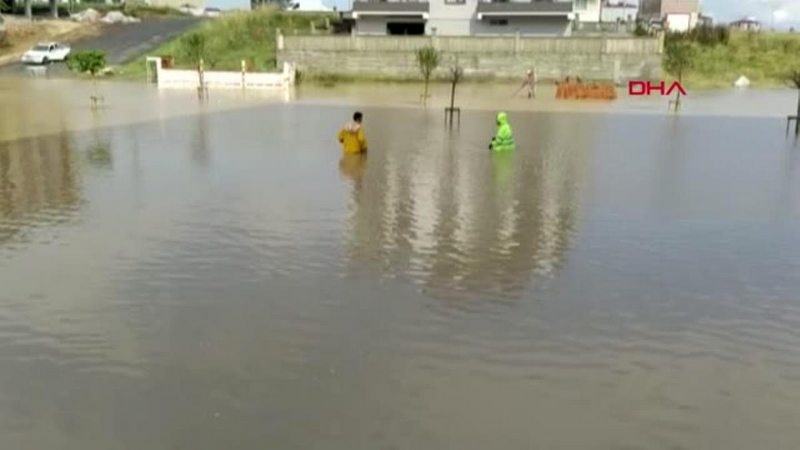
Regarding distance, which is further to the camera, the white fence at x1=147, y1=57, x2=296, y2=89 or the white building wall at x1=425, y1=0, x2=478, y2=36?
Result: the white building wall at x1=425, y1=0, x2=478, y2=36

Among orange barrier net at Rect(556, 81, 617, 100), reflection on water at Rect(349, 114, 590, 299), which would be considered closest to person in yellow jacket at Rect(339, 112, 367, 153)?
reflection on water at Rect(349, 114, 590, 299)

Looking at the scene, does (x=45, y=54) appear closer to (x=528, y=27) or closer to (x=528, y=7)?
(x=528, y=7)

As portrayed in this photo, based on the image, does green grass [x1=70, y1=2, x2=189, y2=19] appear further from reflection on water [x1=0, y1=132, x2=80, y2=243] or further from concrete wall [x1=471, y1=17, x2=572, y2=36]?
reflection on water [x1=0, y1=132, x2=80, y2=243]

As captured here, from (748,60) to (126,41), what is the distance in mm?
44294

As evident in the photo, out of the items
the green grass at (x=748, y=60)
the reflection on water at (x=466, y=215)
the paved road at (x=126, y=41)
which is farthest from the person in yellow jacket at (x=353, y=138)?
the paved road at (x=126, y=41)

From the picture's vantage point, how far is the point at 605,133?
22516mm

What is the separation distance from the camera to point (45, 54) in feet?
159

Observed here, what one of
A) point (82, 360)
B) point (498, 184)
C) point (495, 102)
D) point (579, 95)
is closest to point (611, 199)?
point (498, 184)

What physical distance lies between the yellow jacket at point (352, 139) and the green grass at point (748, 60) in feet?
106

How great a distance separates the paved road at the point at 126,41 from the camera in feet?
152

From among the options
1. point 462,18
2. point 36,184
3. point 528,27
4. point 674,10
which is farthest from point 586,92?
point 674,10

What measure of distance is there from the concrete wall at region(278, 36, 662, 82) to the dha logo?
1421 mm

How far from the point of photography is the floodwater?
18.1ft

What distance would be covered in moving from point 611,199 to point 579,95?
78.5 feet
